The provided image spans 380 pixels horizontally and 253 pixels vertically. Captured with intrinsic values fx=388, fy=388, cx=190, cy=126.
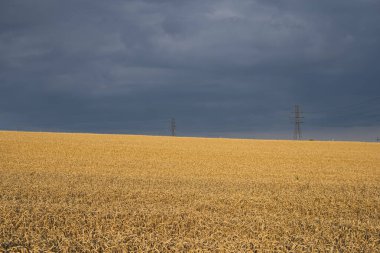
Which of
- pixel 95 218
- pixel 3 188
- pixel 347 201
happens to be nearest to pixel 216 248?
pixel 95 218

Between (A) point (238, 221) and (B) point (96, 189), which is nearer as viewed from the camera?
(A) point (238, 221)

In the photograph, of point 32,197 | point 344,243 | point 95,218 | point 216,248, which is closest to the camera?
point 216,248

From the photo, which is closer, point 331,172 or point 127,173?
point 127,173

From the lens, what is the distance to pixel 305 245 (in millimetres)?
6551

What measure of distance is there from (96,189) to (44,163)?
1298 cm

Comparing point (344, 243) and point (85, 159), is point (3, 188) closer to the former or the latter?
point (344, 243)

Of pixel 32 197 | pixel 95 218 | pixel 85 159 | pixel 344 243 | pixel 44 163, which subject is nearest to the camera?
pixel 344 243

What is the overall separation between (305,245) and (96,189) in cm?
928

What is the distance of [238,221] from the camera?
8.54 m

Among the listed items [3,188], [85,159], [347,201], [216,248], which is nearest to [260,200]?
[347,201]

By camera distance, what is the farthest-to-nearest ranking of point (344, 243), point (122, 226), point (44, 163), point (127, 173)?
point (44, 163)
point (127, 173)
point (122, 226)
point (344, 243)

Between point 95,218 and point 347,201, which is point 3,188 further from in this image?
point 347,201

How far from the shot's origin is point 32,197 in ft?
40.0

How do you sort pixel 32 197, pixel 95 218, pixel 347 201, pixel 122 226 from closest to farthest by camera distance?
pixel 122 226 → pixel 95 218 → pixel 32 197 → pixel 347 201
